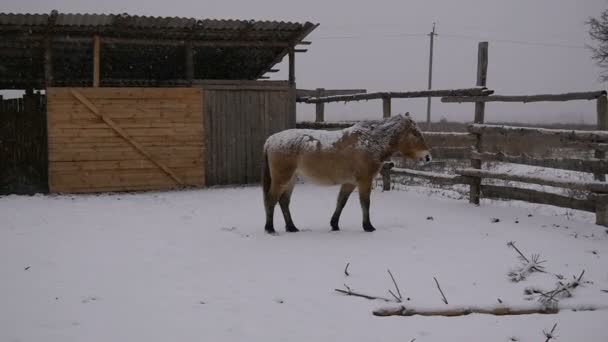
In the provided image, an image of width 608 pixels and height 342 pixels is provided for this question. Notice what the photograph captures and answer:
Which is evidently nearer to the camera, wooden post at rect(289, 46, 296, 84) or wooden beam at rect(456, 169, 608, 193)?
wooden beam at rect(456, 169, 608, 193)

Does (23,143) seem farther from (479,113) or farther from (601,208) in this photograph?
(601,208)

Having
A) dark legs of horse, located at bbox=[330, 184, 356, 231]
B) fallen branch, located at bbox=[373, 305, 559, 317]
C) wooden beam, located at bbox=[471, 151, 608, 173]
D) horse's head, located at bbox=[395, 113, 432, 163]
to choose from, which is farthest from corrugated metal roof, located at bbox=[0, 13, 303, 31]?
fallen branch, located at bbox=[373, 305, 559, 317]

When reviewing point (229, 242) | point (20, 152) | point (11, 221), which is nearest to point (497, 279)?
point (229, 242)

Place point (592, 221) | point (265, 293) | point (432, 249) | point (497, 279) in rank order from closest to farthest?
point (265, 293)
point (497, 279)
point (432, 249)
point (592, 221)

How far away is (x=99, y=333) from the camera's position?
12.7 ft

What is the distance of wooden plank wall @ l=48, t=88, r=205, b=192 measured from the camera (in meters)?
11.3

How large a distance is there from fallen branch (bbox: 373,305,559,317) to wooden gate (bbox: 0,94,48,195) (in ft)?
33.2

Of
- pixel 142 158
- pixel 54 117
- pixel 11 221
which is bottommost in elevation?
pixel 11 221

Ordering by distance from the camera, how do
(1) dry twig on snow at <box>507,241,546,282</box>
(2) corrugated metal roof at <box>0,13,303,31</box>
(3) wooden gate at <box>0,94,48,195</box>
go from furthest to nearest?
(3) wooden gate at <box>0,94,48,195</box> < (2) corrugated metal roof at <box>0,13,303,31</box> < (1) dry twig on snow at <box>507,241,546,282</box>

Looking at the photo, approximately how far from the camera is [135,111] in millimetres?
11797

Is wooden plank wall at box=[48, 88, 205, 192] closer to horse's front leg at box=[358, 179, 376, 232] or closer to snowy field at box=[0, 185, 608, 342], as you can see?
snowy field at box=[0, 185, 608, 342]

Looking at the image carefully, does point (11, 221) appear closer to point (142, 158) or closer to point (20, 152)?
point (142, 158)

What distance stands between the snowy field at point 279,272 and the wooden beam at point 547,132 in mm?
1227

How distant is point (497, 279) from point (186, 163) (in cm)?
Answer: 850
